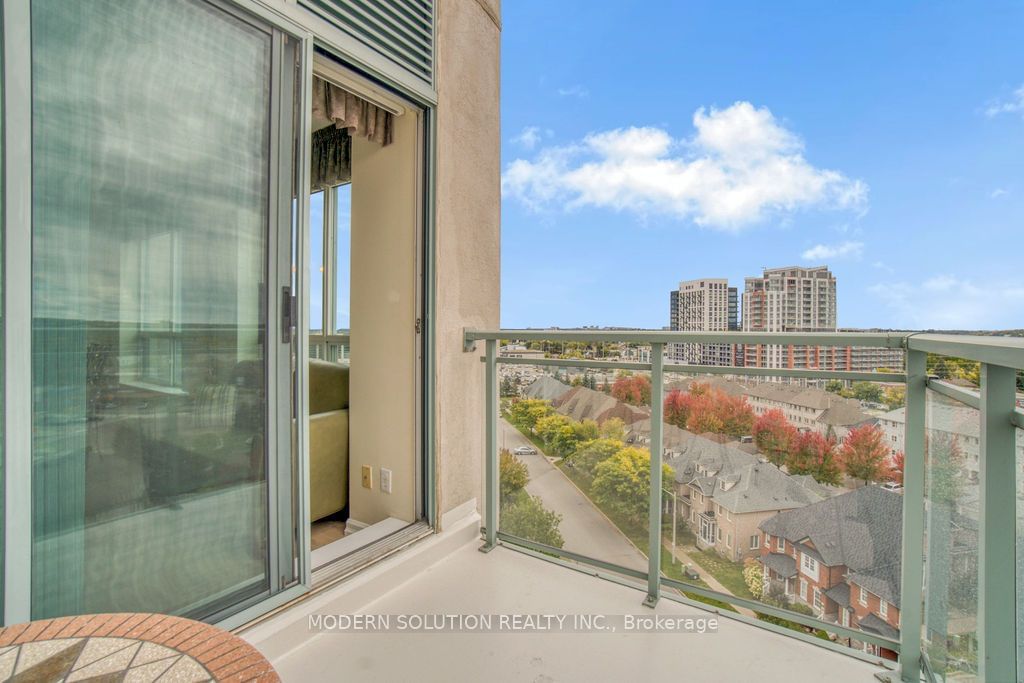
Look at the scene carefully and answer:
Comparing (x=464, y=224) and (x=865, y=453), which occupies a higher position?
(x=464, y=224)

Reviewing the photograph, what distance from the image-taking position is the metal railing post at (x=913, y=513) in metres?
1.30

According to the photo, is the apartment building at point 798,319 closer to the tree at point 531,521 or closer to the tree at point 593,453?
the tree at point 593,453

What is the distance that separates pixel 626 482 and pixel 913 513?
0.91m

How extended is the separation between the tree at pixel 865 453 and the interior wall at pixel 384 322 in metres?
1.67

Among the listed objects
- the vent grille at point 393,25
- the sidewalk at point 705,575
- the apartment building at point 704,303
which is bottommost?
the sidewalk at point 705,575

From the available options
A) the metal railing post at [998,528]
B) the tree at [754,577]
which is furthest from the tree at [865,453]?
the metal railing post at [998,528]

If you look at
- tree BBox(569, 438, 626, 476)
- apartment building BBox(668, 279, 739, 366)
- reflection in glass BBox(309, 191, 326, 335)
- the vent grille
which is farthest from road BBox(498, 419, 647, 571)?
reflection in glass BBox(309, 191, 326, 335)

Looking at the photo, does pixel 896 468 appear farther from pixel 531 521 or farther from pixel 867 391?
pixel 531 521

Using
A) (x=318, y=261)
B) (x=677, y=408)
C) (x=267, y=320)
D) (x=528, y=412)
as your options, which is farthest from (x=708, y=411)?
(x=318, y=261)

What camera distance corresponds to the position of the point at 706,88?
1413 centimetres

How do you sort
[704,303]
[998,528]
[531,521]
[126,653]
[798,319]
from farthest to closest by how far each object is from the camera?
[704,303] → [798,319] → [531,521] → [998,528] → [126,653]

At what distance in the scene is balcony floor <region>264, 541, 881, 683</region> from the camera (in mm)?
1327

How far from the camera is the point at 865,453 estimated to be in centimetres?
140

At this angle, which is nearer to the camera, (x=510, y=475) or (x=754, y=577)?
(x=754, y=577)
